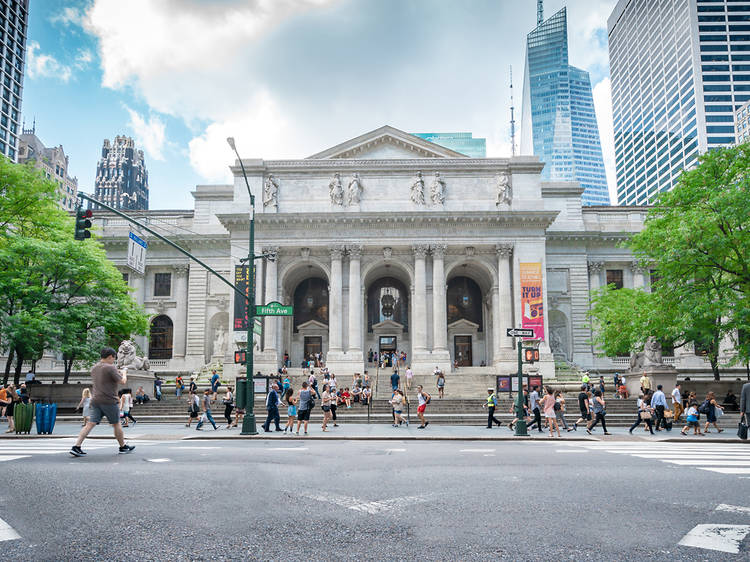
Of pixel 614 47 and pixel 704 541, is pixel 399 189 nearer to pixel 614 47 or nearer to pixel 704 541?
pixel 704 541

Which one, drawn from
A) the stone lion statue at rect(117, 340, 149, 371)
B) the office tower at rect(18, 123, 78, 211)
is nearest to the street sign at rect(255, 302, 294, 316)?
the stone lion statue at rect(117, 340, 149, 371)

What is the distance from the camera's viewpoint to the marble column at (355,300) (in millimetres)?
44719

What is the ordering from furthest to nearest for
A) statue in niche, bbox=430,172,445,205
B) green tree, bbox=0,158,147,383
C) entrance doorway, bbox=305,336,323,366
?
entrance doorway, bbox=305,336,323,366
statue in niche, bbox=430,172,445,205
green tree, bbox=0,158,147,383

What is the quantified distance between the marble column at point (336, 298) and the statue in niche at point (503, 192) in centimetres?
1331

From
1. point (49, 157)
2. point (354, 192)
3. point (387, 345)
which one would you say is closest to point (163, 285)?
point (354, 192)

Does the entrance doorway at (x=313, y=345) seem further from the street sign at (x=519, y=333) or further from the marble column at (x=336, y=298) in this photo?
the street sign at (x=519, y=333)

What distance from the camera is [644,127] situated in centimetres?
16525

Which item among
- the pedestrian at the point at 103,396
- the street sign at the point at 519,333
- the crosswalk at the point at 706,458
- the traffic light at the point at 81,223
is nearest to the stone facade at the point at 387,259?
the street sign at the point at 519,333

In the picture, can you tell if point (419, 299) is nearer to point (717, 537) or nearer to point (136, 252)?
point (136, 252)

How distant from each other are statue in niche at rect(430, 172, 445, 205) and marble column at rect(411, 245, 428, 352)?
3874mm

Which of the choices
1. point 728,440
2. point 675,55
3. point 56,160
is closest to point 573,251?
point 728,440

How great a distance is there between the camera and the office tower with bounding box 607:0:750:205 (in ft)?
438

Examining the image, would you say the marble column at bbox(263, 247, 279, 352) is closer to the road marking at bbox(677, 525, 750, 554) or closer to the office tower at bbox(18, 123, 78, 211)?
the road marking at bbox(677, 525, 750, 554)

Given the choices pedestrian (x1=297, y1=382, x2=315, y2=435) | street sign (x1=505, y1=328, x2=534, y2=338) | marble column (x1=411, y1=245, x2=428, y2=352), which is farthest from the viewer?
marble column (x1=411, y1=245, x2=428, y2=352)
